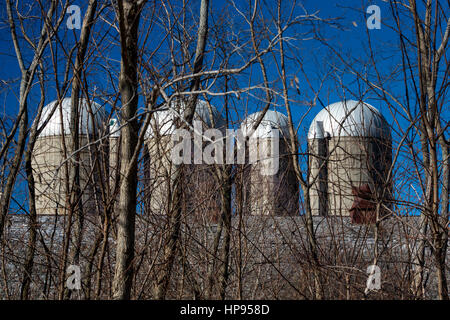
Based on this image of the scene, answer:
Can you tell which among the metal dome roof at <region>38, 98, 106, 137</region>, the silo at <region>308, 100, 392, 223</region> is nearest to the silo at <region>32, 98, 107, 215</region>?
the metal dome roof at <region>38, 98, 106, 137</region>

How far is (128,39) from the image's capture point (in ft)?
12.2

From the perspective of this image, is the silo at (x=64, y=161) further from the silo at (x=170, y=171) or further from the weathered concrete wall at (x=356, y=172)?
the weathered concrete wall at (x=356, y=172)

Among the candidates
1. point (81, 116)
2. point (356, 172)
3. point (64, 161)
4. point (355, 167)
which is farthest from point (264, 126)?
point (356, 172)

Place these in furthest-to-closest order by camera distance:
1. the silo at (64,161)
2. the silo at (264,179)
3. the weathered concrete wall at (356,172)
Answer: the silo at (264,179), the weathered concrete wall at (356,172), the silo at (64,161)

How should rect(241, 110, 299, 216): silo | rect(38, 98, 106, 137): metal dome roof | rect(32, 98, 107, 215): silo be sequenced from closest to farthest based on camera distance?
1. rect(32, 98, 107, 215): silo
2. rect(38, 98, 106, 137): metal dome roof
3. rect(241, 110, 299, 216): silo

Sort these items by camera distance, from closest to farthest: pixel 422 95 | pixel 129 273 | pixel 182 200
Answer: pixel 422 95 < pixel 129 273 < pixel 182 200

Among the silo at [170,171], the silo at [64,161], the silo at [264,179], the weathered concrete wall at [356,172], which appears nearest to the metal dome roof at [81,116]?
the silo at [64,161]

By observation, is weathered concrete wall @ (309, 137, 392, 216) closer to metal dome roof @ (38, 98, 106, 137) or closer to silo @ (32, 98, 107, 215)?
silo @ (32, 98, 107, 215)

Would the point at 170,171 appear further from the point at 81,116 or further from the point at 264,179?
the point at 264,179

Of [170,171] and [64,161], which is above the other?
[170,171]
